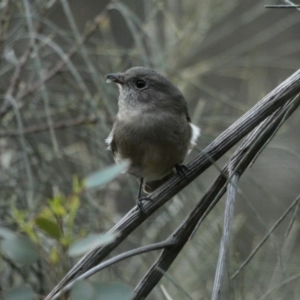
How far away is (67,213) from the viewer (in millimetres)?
901

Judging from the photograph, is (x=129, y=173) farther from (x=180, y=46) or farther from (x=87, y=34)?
(x=180, y=46)

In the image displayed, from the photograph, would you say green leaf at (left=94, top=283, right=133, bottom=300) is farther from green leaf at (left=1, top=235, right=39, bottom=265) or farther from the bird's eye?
the bird's eye

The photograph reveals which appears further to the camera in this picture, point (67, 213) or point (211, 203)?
point (211, 203)

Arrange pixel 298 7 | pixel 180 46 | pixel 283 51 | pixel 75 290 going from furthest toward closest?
pixel 283 51 → pixel 180 46 → pixel 298 7 → pixel 75 290

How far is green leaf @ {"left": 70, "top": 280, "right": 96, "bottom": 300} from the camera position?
0.81m

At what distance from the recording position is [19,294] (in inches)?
32.9

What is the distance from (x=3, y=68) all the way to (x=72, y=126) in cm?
34

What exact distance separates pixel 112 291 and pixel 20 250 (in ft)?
0.41

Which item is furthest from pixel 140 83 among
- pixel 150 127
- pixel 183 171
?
pixel 183 171

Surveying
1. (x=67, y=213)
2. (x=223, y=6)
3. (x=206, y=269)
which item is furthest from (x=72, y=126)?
(x=67, y=213)

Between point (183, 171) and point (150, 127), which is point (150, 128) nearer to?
point (150, 127)

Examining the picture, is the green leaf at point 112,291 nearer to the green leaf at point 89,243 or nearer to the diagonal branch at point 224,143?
the green leaf at point 89,243

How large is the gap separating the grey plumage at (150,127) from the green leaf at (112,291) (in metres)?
1.48

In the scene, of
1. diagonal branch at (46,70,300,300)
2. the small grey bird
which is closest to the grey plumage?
the small grey bird
